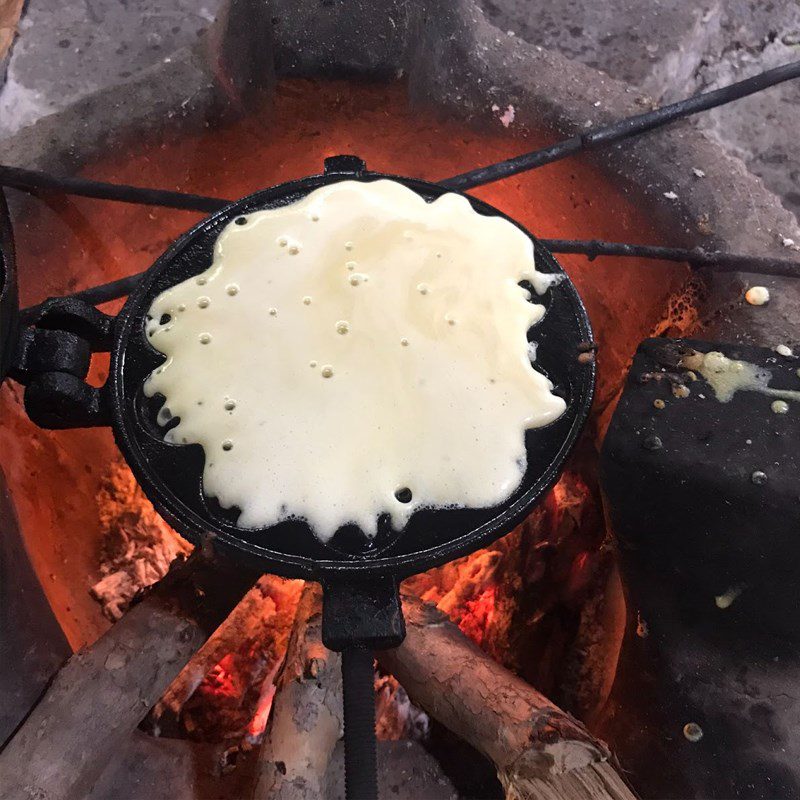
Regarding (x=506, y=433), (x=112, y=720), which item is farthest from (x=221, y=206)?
(x=112, y=720)

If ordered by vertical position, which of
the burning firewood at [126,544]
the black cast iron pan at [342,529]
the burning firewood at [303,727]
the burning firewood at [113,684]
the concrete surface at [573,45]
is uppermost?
the concrete surface at [573,45]

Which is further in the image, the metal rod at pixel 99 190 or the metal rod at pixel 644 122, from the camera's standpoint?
the metal rod at pixel 644 122

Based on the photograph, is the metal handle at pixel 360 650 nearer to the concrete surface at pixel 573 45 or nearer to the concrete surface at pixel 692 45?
the concrete surface at pixel 573 45

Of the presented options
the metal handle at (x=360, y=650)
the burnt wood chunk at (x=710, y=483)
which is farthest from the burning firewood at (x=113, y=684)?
the burnt wood chunk at (x=710, y=483)

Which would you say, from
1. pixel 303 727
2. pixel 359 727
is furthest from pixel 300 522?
pixel 303 727

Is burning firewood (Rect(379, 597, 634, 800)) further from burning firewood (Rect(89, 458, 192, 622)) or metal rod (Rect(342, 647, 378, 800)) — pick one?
burning firewood (Rect(89, 458, 192, 622))

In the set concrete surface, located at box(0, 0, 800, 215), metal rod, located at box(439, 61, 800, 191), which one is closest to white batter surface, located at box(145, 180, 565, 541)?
metal rod, located at box(439, 61, 800, 191)

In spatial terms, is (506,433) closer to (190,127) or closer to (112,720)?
(112,720)

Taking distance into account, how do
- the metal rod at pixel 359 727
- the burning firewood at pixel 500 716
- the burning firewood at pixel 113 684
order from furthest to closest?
the burning firewood at pixel 113 684, the burning firewood at pixel 500 716, the metal rod at pixel 359 727
